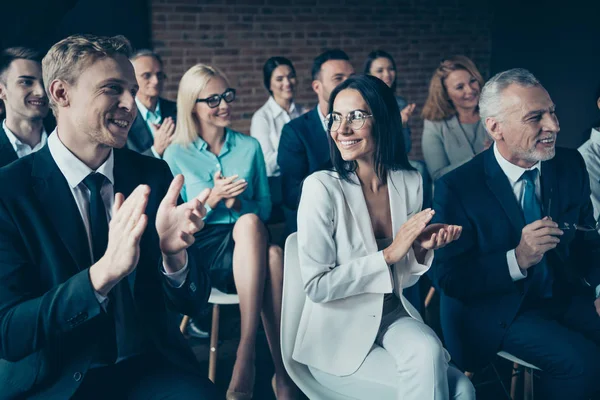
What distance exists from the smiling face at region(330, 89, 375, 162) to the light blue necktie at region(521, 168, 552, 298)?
58cm

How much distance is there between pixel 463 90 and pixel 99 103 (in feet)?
8.55

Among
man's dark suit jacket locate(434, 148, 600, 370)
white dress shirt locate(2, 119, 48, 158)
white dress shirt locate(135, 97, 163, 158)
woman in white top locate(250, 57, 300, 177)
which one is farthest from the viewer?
woman in white top locate(250, 57, 300, 177)

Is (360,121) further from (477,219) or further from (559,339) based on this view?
(559,339)

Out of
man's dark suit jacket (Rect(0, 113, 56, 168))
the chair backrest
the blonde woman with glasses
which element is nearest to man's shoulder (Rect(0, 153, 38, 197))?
the chair backrest

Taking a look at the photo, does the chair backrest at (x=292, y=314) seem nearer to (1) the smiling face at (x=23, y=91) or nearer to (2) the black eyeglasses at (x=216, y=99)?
(2) the black eyeglasses at (x=216, y=99)

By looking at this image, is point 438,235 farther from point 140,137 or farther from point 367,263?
point 140,137

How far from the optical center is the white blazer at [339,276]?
6.05ft

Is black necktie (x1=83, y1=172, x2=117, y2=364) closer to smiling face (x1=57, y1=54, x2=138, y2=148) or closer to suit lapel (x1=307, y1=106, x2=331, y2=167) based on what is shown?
smiling face (x1=57, y1=54, x2=138, y2=148)

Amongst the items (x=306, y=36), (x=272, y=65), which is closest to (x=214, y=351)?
(x=272, y=65)

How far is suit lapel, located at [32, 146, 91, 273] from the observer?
5.14 ft

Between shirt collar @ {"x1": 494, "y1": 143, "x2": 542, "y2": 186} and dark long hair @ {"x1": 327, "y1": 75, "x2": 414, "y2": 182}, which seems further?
shirt collar @ {"x1": 494, "y1": 143, "x2": 542, "y2": 186}

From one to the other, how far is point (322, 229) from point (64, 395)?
810 mm

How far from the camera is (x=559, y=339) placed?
6.55 feet

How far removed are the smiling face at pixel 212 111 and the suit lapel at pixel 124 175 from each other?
123 centimetres
